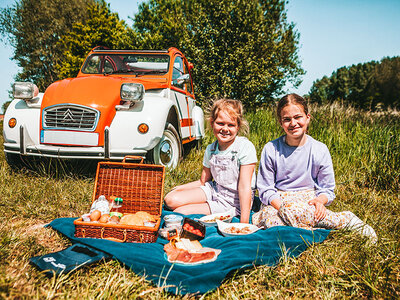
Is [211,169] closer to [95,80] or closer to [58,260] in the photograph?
[58,260]

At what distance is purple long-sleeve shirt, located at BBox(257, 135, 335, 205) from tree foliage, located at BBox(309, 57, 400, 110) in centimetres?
3311

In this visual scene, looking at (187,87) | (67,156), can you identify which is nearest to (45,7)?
(187,87)

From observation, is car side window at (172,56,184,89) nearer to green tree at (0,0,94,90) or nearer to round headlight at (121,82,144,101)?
round headlight at (121,82,144,101)

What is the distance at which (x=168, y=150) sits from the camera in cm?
382

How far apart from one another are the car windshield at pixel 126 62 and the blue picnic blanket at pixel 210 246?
123 inches

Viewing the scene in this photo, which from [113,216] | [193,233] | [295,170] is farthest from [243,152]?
[113,216]

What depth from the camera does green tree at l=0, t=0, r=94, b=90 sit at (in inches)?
858

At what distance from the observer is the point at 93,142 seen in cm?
309

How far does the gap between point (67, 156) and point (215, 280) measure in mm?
2296

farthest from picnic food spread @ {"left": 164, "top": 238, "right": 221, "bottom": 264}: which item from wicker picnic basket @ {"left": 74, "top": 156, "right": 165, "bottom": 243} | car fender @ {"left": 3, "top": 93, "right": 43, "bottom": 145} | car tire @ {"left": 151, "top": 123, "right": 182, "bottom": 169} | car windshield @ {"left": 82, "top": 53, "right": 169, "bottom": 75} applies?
car windshield @ {"left": 82, "top": 53, "right": 169, "bottom": 75}

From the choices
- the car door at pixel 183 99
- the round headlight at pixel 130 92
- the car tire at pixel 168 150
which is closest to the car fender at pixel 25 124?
the round headlight at pixel 130 92

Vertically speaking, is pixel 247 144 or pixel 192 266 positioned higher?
pixel 247 144

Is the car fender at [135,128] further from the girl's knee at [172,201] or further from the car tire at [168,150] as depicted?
the girl's knee at [172,201]

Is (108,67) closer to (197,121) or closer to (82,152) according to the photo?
(197,121)
